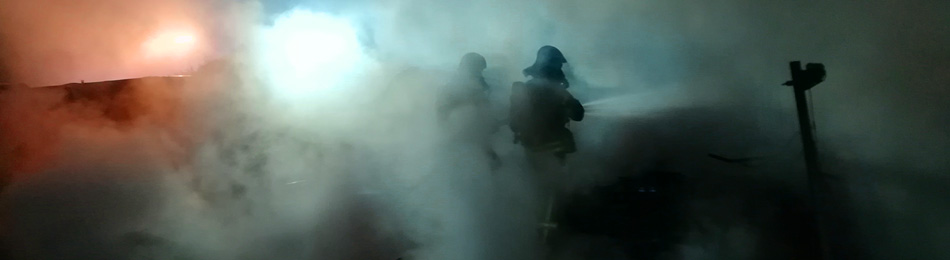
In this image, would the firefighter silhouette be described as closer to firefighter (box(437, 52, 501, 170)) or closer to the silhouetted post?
firefighter (box(437, 52, 501, 170))

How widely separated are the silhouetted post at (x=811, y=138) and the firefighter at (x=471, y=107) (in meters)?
0.65

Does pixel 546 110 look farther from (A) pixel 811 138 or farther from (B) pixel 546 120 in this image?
(A) pixel 811 138

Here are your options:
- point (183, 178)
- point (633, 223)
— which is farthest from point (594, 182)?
point (183, 178)

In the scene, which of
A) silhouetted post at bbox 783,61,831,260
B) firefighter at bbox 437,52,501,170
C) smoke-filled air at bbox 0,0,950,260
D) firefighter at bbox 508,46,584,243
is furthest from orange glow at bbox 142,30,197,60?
silhouetted post at bbox 783,61,831,260

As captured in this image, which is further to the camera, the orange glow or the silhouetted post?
the orange glow

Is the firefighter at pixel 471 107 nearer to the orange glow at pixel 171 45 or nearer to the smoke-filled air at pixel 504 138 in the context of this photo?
the smoke-filled air at pixel 504 138

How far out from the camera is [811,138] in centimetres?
140

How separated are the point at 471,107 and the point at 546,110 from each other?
164 mm

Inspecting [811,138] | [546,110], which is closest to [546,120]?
[546,110]

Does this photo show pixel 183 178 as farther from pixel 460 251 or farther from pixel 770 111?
pixel 770 111

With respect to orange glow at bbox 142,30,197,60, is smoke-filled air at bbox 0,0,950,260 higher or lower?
A: lower

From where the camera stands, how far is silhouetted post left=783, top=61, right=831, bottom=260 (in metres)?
1.37

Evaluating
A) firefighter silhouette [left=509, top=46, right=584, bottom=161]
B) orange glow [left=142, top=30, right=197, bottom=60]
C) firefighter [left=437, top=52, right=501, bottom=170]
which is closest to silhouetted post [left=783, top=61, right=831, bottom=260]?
firefighter silhouette [left=509, top=46, right=584, bottom=161]

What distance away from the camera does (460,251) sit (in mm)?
1418
